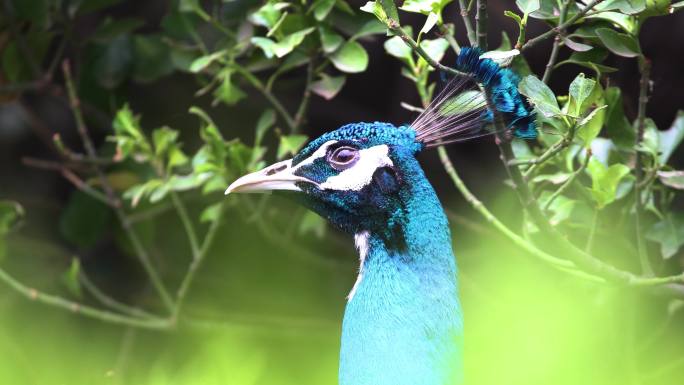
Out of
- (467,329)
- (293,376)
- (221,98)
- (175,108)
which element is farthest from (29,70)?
(467,329)

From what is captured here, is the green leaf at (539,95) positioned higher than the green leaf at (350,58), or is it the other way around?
the green leaf at (539,95)

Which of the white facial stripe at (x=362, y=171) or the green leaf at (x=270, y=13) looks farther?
the green leaf at (x=270, y=13)

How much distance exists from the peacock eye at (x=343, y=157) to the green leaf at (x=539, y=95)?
9.8 inches

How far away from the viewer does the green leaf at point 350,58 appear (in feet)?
4.82

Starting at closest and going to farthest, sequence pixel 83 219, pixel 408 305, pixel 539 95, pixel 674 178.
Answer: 1. pixel 539 95
2. pixel 408 305
3. pixel 674 178
4. pixel 83 219

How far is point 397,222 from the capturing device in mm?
1233

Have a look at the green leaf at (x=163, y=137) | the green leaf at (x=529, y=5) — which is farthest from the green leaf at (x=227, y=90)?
the green leaf at (x=529, y=5)

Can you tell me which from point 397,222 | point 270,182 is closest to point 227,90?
point 270,182

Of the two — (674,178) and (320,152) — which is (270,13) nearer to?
(320,152)

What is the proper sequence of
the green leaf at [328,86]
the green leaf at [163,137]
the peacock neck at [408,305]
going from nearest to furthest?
the peacock neck at [408,305], the green leaf at [328,86], the green leaf at [163,137]

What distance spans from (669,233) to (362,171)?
1.78ft

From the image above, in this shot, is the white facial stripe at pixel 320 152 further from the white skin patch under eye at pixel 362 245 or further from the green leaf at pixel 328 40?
the green leaf at pixel 328 40

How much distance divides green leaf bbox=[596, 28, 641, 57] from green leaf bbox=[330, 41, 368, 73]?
1.31ft

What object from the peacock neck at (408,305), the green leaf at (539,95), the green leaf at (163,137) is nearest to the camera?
the green leaf at (539,95)
